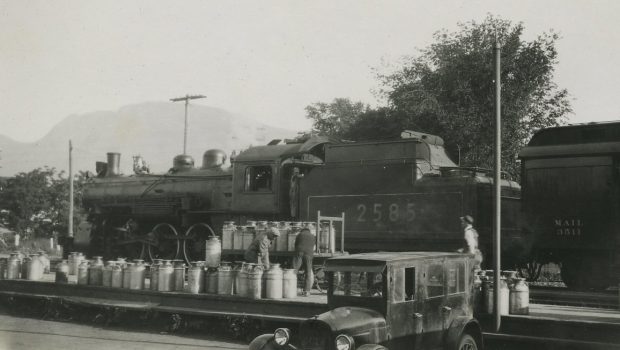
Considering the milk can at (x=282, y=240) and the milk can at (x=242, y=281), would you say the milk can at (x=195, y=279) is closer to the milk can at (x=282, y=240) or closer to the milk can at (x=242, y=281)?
the milk can at (x=242, y=281)

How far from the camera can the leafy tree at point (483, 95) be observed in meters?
30.1

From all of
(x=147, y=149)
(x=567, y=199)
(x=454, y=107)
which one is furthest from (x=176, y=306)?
(x=147, y=149)

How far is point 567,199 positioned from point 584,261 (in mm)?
1189

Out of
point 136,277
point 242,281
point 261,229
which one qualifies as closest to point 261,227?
point 261,229

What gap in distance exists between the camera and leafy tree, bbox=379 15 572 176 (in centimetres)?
3009

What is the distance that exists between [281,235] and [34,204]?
97.6 feet

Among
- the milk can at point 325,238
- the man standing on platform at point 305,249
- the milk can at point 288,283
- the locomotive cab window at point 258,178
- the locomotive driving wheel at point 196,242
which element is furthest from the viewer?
the locomotive driving wheel at point 196,242

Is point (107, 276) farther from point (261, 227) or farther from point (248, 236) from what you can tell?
point (261, 227)

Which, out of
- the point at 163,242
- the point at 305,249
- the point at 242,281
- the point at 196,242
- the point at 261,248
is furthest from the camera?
the point at 163,242

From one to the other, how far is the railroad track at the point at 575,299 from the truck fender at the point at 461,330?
121 inches

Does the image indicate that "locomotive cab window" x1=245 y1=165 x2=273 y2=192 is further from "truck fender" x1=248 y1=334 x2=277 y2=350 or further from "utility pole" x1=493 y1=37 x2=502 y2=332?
"truck fender" x1=248 y1=334 x2=277 y2=350

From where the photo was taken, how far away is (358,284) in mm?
6961

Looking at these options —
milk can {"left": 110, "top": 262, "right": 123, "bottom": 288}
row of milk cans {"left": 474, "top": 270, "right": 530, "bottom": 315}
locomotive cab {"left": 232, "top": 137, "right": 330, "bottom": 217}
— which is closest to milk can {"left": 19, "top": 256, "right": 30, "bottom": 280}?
milk can {"left": 110, "top": 262, "right": 123, "bottom": 288}

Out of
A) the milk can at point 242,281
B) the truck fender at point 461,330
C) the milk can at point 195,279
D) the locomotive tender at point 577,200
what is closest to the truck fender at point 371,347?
the truck fender at point 461,330
